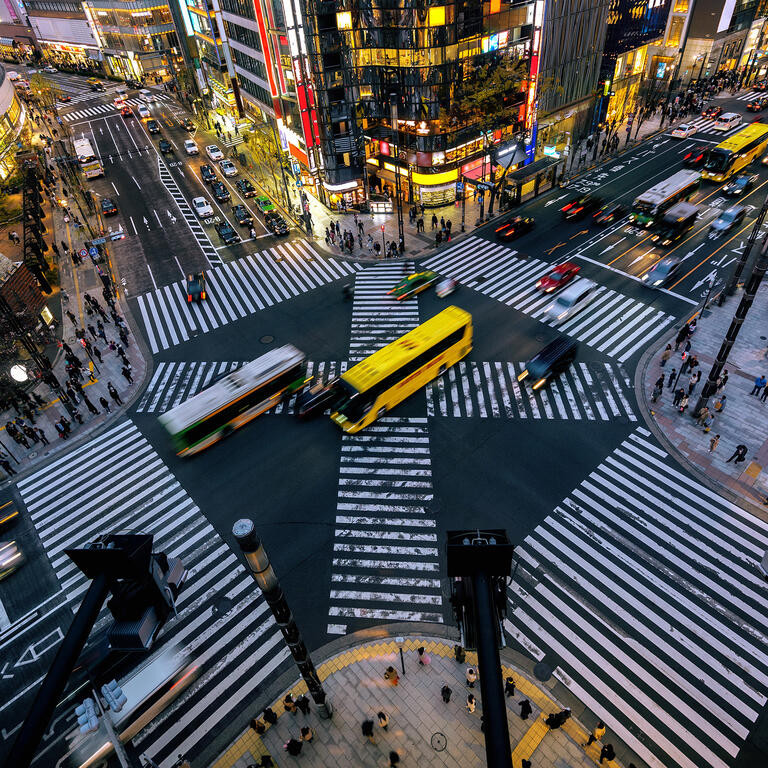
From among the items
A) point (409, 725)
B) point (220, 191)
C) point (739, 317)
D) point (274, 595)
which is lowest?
point (409, 725)

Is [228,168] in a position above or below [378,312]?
above

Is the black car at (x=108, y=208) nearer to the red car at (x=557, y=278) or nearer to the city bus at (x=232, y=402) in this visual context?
the city bus at (x=232, y=402)

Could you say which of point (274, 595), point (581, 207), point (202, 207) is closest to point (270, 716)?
point (274, 595)

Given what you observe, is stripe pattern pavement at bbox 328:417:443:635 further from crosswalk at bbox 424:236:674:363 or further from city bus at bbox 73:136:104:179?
city bus at bbox 73:136:104:179

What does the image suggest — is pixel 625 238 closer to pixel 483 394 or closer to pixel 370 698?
pixel 483 394

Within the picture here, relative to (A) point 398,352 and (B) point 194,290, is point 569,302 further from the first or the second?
(B) point 194,290

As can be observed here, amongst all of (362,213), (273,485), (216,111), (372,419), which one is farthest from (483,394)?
(216,111)

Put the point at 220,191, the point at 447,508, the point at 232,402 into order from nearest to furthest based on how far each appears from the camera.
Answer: the point at 447,508 < the point at 232,402 < the point at 220,191

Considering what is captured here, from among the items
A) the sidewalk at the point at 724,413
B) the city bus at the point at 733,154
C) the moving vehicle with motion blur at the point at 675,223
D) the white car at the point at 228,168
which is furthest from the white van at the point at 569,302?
the white car at the point at 228,168
